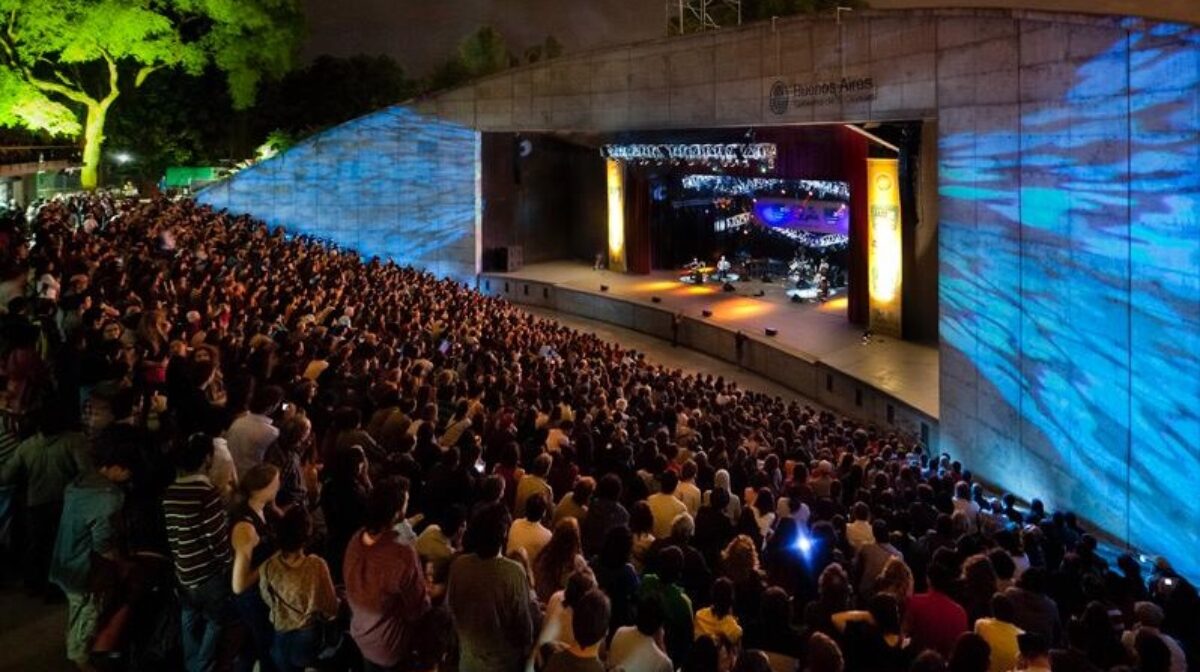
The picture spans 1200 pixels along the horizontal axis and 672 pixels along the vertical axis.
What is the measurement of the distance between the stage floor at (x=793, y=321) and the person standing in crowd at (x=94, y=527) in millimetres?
13081

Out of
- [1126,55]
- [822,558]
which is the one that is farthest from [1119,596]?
[1126,55]

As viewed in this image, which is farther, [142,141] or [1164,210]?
[142,141]

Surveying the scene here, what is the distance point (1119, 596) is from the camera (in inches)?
251

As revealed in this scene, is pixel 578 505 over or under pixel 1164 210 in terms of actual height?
under

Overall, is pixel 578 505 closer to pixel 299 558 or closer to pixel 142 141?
pixel 299 558

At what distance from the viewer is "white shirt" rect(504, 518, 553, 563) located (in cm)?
517

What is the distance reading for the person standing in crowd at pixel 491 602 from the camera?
4184 mm

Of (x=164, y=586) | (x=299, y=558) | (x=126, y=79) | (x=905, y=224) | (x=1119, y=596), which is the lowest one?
(x=1119, y=596)

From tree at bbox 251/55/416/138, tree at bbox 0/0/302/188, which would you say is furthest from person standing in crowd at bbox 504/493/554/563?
tree at bbox 251/55/416/138

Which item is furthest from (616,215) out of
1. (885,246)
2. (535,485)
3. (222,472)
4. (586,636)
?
(586,636)

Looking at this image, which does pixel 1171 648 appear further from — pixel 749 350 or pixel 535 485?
pixel 749 350

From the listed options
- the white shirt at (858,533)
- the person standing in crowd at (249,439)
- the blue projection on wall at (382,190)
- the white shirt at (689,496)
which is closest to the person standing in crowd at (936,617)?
the white shirt at (858,533)

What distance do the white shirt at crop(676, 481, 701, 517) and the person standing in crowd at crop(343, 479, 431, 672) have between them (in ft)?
9.45

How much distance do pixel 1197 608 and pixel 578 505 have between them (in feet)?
11.9
